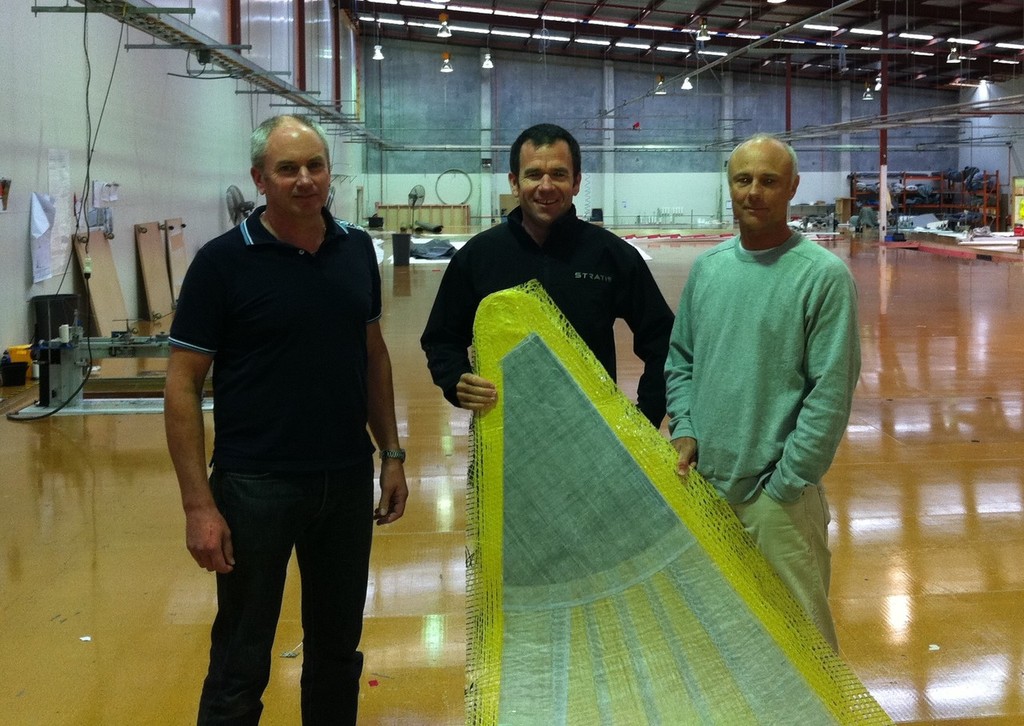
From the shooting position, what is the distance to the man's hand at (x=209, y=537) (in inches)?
79.0

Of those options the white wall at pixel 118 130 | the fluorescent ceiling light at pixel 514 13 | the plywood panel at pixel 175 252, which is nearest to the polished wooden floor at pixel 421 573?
the white wall at pixel 118 130

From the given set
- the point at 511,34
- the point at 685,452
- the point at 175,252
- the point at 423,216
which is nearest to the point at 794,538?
the point at 685,452

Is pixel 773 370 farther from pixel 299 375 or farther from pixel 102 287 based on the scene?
pixel 102 287

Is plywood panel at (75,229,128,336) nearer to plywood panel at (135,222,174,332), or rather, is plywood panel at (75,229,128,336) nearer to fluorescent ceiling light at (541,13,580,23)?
plywood panel at (135,222,174,332)

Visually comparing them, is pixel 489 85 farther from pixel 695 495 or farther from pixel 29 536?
pixel 695 495

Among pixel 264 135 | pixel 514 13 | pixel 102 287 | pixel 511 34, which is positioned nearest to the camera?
pixel 264 135

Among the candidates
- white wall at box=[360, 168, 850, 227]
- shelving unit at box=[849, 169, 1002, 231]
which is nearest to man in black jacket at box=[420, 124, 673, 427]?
shelving unit at box=[849, 169, 1002, 231]

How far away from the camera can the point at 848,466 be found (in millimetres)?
5293

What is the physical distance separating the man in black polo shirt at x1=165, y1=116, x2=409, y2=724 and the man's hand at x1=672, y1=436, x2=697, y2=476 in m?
0.68

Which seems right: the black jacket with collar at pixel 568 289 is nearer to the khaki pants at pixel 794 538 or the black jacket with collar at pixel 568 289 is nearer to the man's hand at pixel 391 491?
the man's hand at pixel 391 491

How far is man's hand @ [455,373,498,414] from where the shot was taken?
2086 millimetres

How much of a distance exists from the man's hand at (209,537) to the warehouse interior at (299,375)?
35 cm

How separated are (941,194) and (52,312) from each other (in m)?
28.9

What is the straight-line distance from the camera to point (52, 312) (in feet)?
27.1
